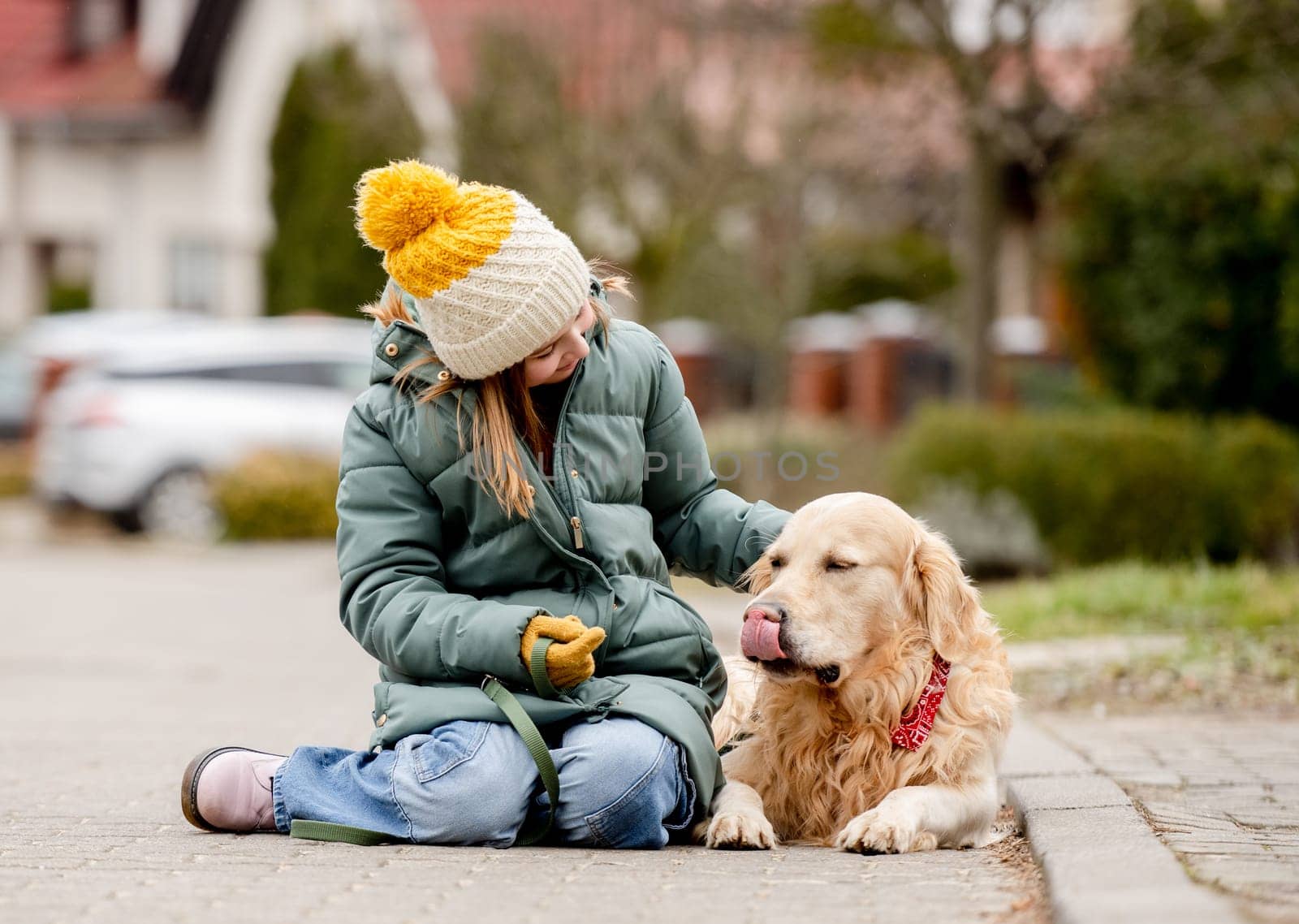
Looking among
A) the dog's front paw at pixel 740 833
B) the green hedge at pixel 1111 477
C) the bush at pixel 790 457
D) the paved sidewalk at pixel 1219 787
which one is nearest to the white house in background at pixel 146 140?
the bush at pixel 790 457

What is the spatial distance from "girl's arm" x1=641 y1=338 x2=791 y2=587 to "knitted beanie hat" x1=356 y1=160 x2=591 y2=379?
0.52 m

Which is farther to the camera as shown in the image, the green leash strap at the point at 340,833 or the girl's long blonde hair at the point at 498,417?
the green leash strap at the point at 340,833

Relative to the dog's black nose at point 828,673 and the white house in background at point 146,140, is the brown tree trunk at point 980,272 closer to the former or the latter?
the dog's black nose at point 828,673

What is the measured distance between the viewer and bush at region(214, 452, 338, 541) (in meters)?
16.6

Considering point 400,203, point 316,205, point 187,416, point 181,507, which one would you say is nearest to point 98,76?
point 316,205

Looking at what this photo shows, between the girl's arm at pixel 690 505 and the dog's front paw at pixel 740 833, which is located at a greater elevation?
the girl's arm at pixel 690 505

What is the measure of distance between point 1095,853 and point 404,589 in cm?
169

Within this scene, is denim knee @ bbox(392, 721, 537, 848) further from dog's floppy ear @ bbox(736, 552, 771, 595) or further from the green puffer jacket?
dog's floppy ear @ bbox(736, 552, 771, 595)

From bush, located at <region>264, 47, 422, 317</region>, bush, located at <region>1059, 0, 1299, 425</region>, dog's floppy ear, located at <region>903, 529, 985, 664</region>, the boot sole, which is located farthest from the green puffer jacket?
bush, located at <region>264, 47, 422, 317</region>

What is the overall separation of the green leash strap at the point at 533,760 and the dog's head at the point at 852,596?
48 cm

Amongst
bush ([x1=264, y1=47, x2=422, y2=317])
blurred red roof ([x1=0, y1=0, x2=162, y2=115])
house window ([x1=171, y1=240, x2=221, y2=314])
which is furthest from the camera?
house window ([x1=171, y1=240, x2=221, y2=314])

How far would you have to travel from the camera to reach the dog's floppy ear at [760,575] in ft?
13.8

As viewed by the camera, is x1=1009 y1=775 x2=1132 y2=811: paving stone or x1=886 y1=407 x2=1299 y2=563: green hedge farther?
x1=886 y1=407 x2=1299 y2=563: green hedge

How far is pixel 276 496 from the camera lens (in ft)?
54.5
